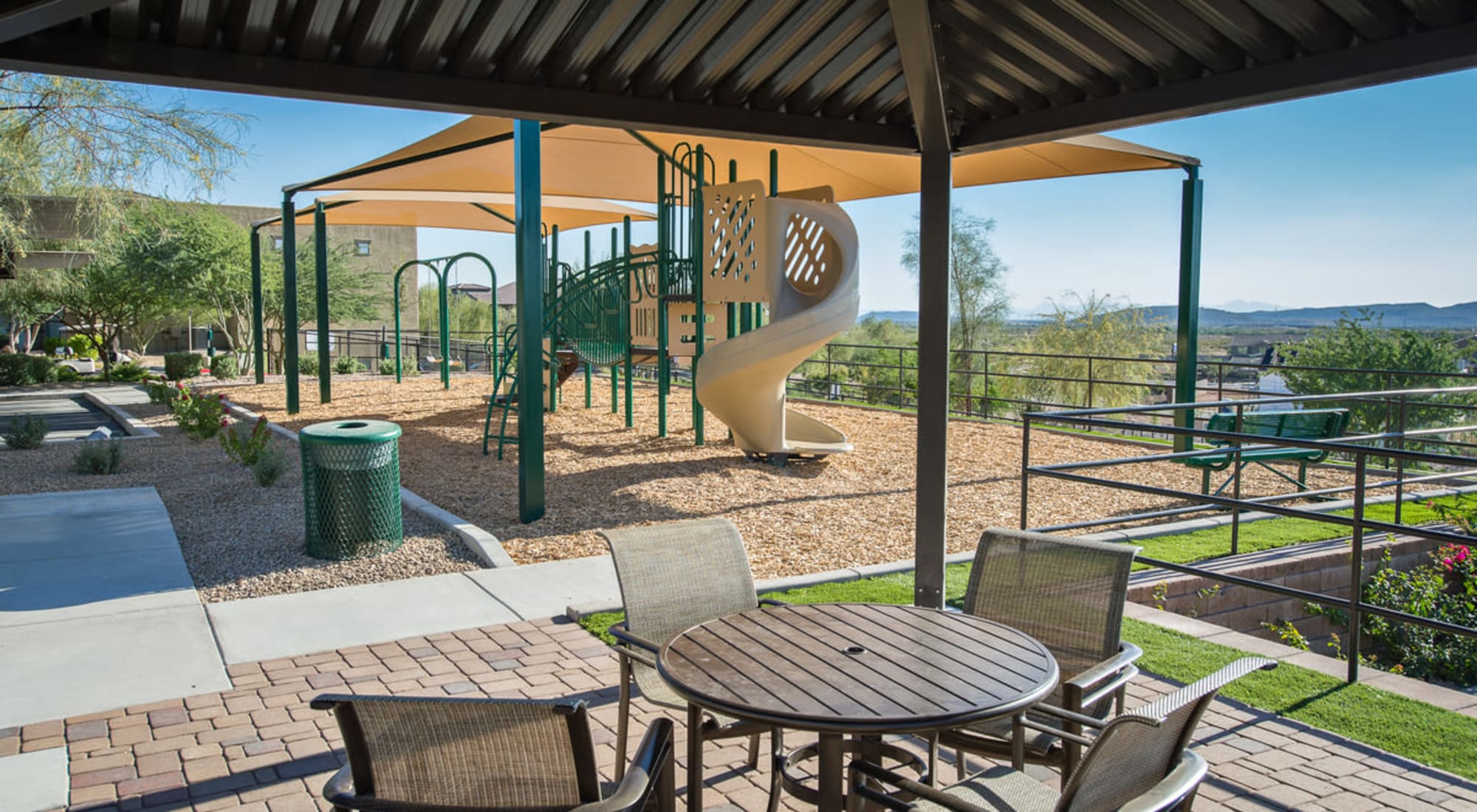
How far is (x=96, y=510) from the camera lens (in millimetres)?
7949

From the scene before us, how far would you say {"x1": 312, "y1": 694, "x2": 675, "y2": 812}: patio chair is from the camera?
1.98m

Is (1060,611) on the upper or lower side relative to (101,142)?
lower

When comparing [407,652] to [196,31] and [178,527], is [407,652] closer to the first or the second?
[196,31]

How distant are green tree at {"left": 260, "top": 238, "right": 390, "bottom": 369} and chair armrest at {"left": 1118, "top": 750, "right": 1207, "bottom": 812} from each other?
944 inches

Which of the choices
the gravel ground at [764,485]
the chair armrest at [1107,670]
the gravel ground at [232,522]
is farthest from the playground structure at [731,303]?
the chair armrest at [1107,670]

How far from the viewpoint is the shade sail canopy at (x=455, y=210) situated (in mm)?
14706

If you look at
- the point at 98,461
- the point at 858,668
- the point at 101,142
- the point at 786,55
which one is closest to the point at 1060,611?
the point at 858,668

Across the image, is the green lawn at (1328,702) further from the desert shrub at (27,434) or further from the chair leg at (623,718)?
the desert shrub at (27,434)

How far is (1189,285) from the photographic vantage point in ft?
34.9

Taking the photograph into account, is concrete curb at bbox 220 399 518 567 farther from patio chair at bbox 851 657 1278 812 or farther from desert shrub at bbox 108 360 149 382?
desert shrub at bbox 108 360 149 382

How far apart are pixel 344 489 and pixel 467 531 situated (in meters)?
0.93

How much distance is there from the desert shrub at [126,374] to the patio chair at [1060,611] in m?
22.2

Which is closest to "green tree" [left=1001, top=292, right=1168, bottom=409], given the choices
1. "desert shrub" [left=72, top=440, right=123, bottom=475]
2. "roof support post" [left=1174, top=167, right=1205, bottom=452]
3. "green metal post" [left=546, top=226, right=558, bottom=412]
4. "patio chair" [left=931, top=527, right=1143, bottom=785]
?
"green metal post" [left=546, top=226, right=558, bottom=412]

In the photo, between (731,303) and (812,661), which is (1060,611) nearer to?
(812,661)
